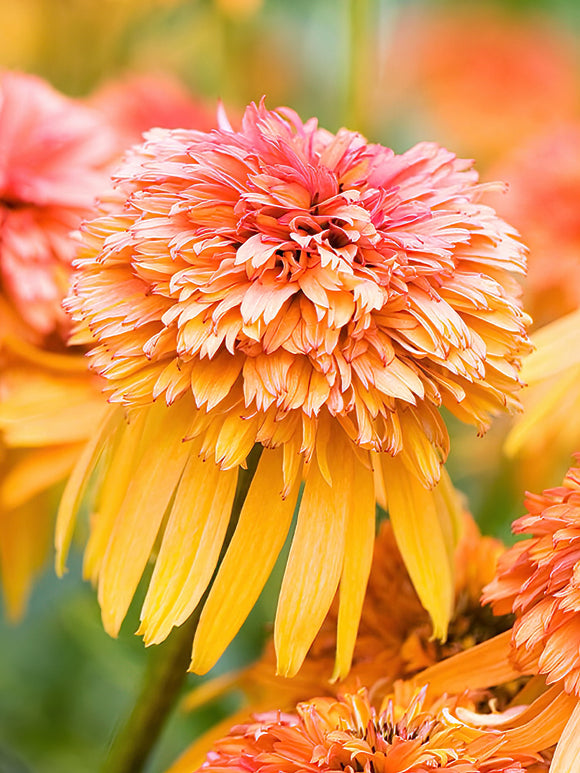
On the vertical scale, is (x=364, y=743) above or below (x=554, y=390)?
below

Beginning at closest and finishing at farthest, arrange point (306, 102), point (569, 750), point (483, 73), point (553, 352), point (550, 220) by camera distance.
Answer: point (569, 750) < point (553, 352) < point (550, 220) < point (306, 102) < point (483, 73)

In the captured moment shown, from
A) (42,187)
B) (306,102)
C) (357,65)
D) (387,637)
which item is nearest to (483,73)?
(306,102)

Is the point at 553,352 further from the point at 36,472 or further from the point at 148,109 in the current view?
the point at 148,109

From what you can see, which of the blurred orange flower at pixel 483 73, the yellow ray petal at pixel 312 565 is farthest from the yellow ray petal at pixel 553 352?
the blurred orange flower at pixel 483 73

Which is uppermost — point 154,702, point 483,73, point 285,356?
point 483,73

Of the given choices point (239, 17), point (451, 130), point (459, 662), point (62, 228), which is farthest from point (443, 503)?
point (451, 130)

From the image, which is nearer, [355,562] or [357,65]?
[355,562]

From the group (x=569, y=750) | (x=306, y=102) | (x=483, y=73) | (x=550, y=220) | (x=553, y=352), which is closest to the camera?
(x=569, y=750)

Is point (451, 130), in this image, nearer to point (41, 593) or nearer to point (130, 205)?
point (41, 593)
